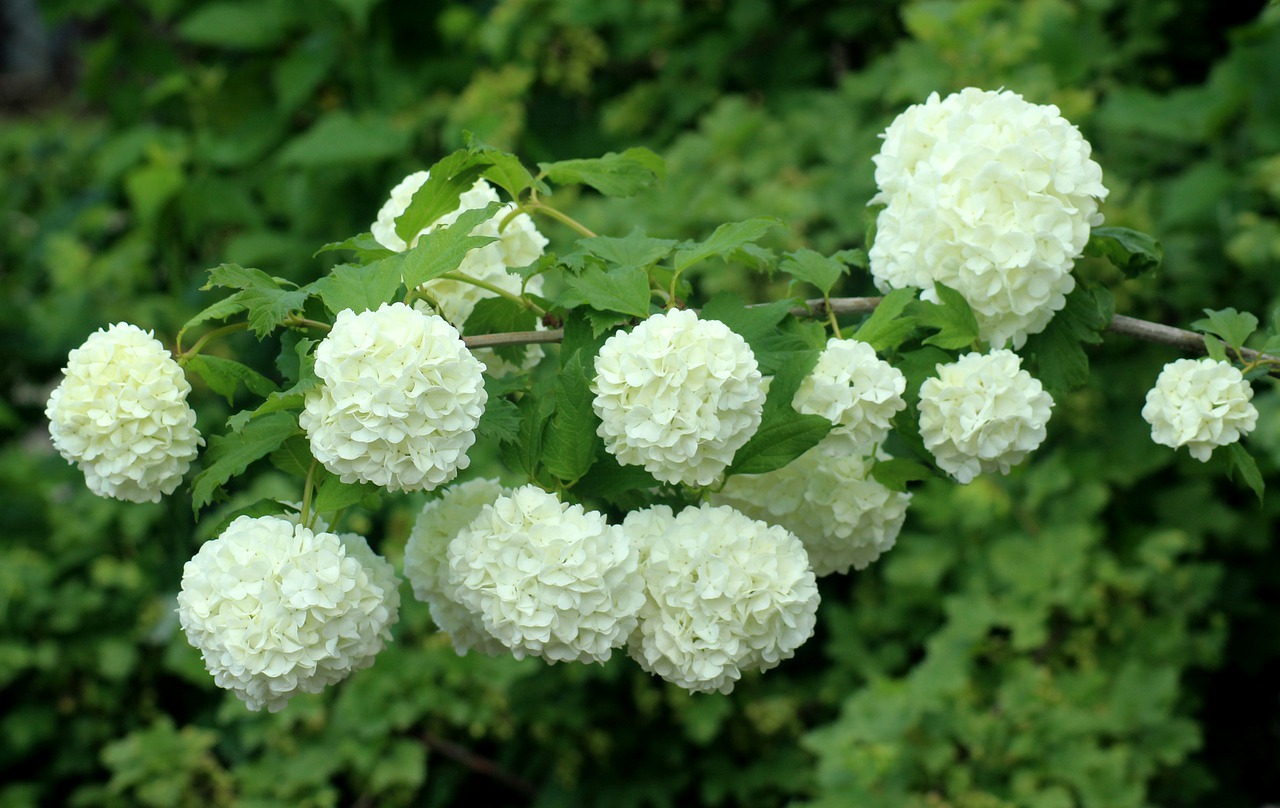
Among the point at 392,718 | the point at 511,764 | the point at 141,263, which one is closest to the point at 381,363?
the point at 392,718

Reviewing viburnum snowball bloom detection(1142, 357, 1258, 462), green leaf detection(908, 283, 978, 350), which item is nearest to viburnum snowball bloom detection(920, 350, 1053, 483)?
green leaf detection(908, 283, 978, 350)

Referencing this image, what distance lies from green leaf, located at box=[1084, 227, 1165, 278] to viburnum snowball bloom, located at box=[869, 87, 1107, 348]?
0.06m

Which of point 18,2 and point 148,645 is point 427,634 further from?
point 18,2

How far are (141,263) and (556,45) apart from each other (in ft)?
4.96

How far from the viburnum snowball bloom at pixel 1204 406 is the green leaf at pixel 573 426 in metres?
0.61

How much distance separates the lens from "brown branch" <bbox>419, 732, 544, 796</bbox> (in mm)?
2803

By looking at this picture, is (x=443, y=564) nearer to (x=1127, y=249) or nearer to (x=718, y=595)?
(x=718, y=595)

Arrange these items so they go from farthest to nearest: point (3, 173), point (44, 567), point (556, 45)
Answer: point (3, 173) → point (556, 45) → point (44, 567)

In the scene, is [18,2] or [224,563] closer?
[224,563]

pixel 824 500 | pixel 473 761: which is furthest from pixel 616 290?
pixel 473 761

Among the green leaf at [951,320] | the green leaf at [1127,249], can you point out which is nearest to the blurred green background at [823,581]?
the green leaf at [1127,249]

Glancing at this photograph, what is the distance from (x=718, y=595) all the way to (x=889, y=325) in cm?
35

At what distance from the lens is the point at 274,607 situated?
3.69 feet

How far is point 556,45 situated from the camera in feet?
11.5
